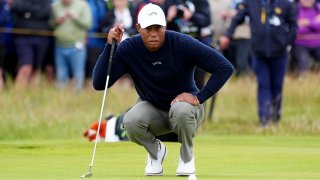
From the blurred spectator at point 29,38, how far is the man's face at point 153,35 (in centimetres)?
1018

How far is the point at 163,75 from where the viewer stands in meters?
11.2

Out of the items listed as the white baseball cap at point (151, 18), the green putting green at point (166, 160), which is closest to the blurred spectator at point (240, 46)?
the green putting green at point (166, 160)

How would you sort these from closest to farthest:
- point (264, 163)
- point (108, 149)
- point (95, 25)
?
point (264, 163)
point (108, 149)
point (95, 25)

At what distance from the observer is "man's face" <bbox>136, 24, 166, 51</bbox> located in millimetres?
11008

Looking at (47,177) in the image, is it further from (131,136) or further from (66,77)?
(66,77)

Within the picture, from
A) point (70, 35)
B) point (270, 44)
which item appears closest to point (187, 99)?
point (270, 44)

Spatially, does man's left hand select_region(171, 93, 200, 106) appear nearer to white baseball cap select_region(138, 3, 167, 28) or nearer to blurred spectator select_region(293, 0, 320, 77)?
white baseball cap select_region(138, 3, 167, 28)

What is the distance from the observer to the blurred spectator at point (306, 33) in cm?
2311

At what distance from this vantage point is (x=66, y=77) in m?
22.1

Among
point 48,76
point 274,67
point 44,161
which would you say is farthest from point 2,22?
point 44,161

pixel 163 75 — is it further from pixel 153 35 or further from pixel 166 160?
pixel 166 160

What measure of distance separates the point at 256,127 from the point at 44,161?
289 inches

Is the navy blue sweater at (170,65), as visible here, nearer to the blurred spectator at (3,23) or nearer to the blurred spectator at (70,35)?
the blurred spectator at (3,23)

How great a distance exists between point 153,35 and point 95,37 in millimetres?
11687
